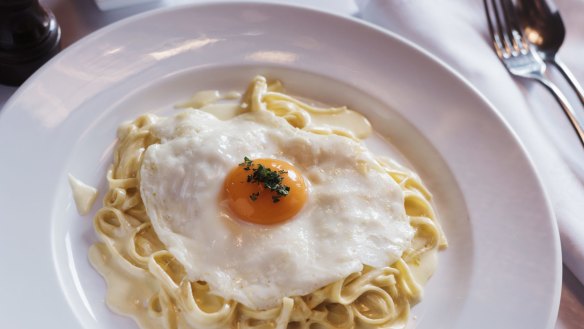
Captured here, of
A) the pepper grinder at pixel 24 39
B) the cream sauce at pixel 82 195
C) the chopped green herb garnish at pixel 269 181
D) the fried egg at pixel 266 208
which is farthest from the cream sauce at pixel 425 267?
the pepper grinder at pixel 24 39

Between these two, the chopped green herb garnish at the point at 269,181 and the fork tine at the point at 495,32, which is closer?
the chopped green herb garnish at the point at 269,181

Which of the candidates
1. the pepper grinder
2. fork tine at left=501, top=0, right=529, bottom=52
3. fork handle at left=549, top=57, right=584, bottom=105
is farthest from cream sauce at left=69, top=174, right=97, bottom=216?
fork handle at left=549, top=57, right=584, bottom=105

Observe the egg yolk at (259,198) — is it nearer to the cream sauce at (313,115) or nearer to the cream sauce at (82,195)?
the cream sauce at (313,115)

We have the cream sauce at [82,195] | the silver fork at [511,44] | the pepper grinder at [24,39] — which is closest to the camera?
the cream sauce at [82,195]

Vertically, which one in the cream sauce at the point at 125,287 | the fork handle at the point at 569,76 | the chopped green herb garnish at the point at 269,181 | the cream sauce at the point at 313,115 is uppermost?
the fork handle at the point at 569,76

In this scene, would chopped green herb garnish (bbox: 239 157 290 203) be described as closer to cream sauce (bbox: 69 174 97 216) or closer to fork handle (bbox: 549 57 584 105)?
cream sauce (bbox: 69 174 97 216)

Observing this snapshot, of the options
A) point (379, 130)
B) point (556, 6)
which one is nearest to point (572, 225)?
point (379, 130)

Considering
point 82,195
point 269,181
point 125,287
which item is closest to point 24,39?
point 82,195

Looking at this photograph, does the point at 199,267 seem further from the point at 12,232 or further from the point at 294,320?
the point at 12,232
